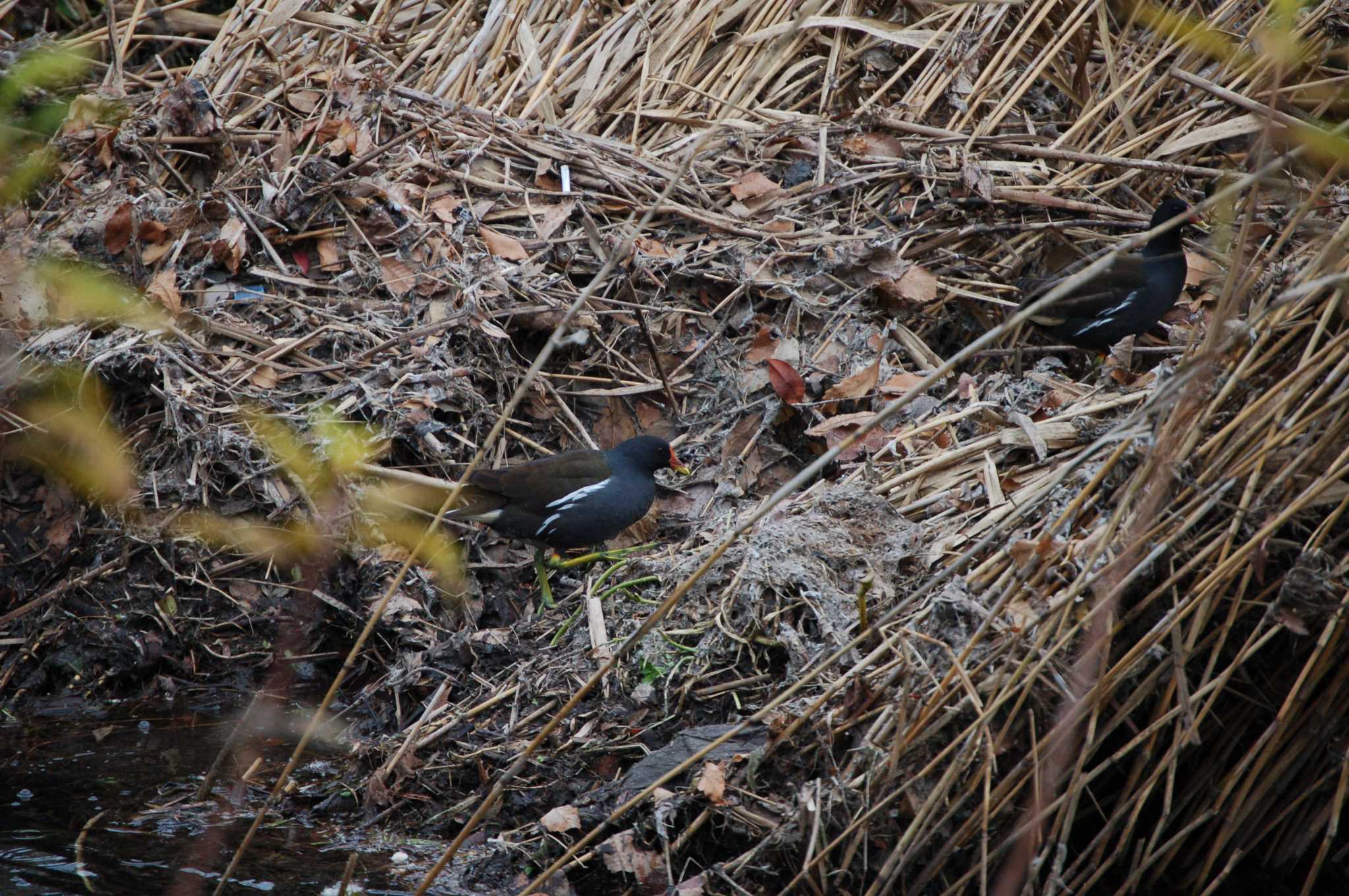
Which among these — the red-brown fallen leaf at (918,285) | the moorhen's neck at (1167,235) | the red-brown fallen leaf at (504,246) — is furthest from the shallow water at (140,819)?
the moorhen's neck at (1167,235)

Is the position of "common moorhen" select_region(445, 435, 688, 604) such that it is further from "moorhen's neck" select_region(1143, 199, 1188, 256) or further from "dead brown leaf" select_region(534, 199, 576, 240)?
"moorhen's neck" select_region(1143, 199, 1188, 256)

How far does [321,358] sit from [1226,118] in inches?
171

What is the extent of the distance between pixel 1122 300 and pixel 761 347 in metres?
1.52

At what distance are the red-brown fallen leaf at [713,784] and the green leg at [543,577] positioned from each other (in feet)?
5.04

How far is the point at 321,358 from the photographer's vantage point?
211 inches

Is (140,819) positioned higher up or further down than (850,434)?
further down

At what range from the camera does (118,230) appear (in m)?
5.55

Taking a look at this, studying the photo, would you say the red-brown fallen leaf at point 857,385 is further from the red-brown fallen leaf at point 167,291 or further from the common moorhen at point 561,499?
the red-brown fallen leaf at point 167,291

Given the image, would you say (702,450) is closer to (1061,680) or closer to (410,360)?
(410,360)

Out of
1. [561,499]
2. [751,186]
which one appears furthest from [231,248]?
[751,186]

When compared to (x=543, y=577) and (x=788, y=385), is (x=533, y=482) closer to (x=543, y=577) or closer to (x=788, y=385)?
(x=543, y=577)

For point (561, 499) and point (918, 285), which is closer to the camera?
point (561, 499)

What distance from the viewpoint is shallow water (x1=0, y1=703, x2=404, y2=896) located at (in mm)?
3447

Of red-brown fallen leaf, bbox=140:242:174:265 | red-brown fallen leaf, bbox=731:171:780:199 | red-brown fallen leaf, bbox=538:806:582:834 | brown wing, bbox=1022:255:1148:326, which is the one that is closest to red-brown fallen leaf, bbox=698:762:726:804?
red-brown fallen leaf, bbox=538:806:582:834
